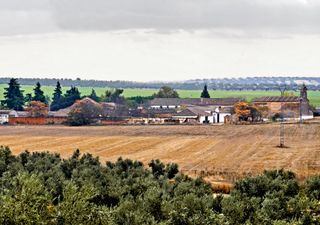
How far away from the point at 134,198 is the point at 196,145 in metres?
47.9

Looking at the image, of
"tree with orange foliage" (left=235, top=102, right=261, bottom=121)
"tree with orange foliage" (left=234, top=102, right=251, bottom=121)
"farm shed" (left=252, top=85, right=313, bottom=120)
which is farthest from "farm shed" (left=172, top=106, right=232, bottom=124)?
"farm shed" (left=252, top=85, right=313, bottom=120)

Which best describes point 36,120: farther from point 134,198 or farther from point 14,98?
point 134,198

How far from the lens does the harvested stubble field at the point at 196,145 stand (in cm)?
6675

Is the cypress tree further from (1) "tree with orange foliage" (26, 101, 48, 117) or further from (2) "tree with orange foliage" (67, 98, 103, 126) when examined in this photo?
(2) "tree with orange foliage" (67, 98, 103, 126)

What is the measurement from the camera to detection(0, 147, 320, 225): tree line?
26.2 m

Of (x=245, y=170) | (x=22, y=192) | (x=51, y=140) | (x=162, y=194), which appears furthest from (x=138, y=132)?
(x=22, y=192)

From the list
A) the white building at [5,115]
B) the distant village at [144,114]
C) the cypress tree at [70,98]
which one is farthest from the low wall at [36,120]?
the cypress tree at [70,98]

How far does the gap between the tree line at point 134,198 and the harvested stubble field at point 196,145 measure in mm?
10094

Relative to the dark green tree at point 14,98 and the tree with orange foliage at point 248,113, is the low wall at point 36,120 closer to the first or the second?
the dark green tree at point 14,98

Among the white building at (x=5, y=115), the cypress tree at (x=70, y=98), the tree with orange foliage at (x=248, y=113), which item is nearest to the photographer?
the white building at (x=5, y=115)

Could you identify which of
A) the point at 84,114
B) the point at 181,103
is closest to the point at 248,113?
the point at 84,114

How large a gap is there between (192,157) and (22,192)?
1926 inches

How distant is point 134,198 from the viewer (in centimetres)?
3997

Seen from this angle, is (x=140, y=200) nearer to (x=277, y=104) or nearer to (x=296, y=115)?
(x=296, y=115)
